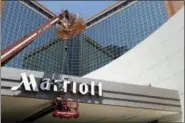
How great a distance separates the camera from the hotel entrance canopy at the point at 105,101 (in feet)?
41.3

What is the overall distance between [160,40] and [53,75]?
7.30 meters

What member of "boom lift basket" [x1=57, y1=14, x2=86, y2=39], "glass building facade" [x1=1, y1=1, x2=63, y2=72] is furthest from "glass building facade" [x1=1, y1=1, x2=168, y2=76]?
"boom lift basket" [x1=57, y1=14, x2=86, y2=39]

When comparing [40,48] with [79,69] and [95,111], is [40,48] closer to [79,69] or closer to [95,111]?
[79,69]

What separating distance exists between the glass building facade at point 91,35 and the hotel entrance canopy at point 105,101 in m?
24.6

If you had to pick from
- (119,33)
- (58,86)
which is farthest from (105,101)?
(119,33)

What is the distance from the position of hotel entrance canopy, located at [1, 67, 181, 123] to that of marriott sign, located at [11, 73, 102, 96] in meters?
0.17

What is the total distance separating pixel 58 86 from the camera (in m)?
13.2

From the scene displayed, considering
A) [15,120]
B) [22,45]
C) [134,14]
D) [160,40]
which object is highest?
[134,14]

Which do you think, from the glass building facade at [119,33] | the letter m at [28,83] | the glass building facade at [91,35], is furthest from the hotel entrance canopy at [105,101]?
the glass building facade at [119,33]

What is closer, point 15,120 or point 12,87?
point 12,87

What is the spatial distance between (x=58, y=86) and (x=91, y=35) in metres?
47.3

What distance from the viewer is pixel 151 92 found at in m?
15.7

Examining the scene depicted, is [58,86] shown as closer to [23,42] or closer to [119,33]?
[23,42]

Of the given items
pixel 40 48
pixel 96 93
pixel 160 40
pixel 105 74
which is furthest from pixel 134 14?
pixel 96 93
